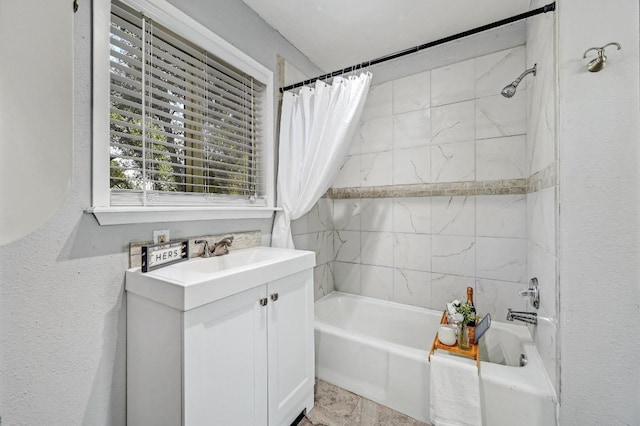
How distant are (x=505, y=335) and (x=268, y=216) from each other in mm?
1870

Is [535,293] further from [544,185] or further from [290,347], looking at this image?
[290,347]

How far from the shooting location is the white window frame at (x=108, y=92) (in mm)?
1023

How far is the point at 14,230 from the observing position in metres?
0.45

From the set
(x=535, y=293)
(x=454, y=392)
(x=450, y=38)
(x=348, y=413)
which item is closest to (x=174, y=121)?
(x=450, y=38)

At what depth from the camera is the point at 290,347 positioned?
4.53 feet

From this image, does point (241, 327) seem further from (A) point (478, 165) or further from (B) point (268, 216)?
(A) point (478, 165)

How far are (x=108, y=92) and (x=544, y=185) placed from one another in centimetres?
209

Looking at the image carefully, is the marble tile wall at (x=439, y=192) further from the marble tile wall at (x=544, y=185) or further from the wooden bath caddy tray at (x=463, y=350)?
the wooden bath caddy tray at (x=463, y=350)

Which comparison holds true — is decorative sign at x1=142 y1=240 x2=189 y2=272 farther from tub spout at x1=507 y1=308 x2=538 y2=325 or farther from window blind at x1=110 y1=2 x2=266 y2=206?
tub spout at x1=507 y1=308 x2=538 y2=325

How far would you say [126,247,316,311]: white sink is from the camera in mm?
923

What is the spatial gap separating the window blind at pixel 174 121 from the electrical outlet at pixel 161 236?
145 mm

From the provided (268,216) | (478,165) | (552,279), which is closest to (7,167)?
(268,216)

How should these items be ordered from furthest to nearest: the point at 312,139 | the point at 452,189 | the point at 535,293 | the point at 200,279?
the point at 452,189 < the point at 312,139 < the point at 535,293 < the point at 200,279

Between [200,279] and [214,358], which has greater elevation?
[200,279]
